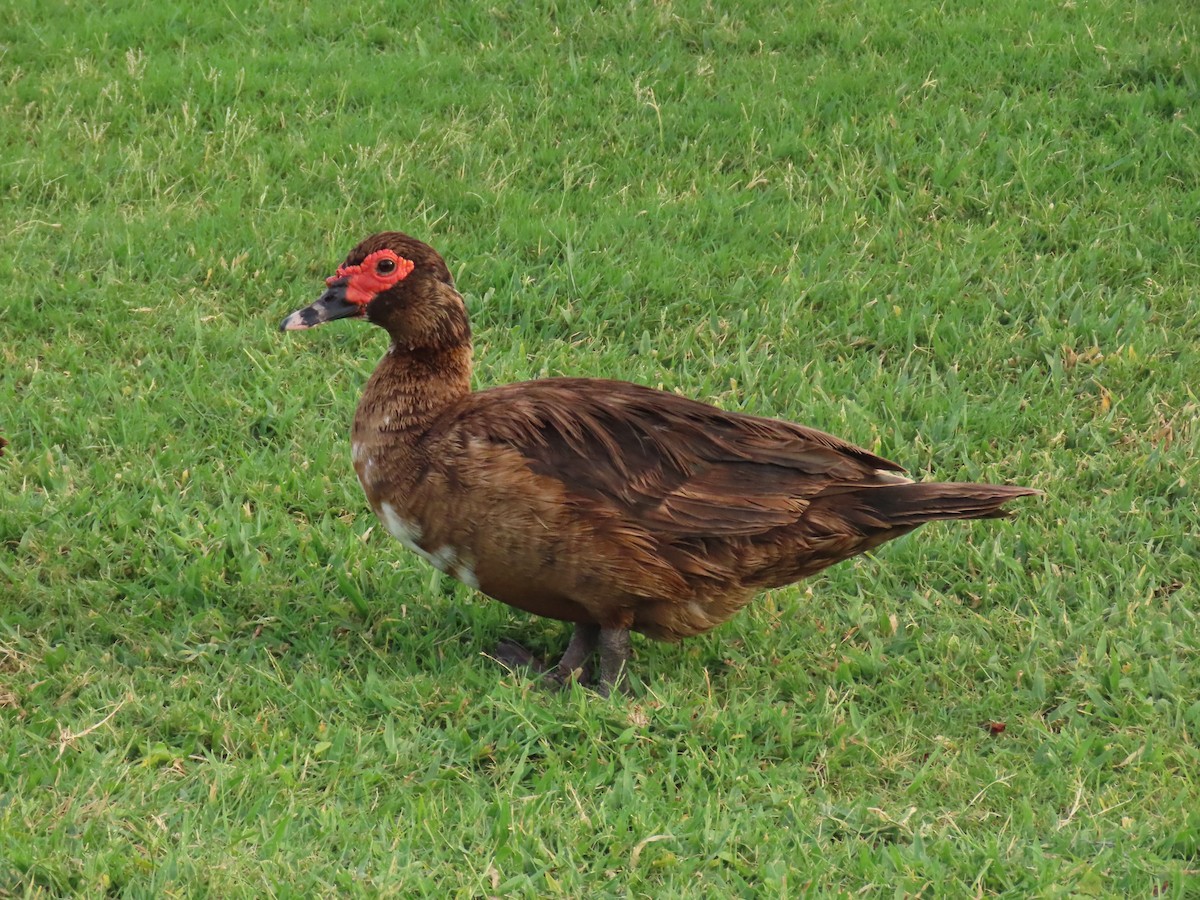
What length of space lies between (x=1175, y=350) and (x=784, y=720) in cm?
307

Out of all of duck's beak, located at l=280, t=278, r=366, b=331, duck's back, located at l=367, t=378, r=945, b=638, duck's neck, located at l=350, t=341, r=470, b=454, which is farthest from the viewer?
duck's beak, located at l=280, t=278, r=366, b=331

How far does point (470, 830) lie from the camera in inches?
166

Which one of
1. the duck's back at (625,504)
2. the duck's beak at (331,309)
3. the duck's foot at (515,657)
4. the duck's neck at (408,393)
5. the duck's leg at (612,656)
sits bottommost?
the duck's foot at (515,657)

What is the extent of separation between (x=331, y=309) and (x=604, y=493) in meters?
1.13

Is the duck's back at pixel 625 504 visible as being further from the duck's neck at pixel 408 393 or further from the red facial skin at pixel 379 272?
the red facial skin at pixel 379 272

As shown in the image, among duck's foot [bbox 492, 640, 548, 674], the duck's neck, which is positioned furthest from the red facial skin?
duck's foot [bbox 492, 640, 548, 674]

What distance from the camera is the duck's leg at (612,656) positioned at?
16.2 feet

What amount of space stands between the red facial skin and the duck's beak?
0.16ft

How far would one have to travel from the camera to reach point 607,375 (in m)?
6.64

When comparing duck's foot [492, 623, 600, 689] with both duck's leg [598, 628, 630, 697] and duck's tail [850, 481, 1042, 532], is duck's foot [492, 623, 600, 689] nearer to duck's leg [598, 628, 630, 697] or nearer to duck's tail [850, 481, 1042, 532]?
duck's leg [598, 628, 630, 697]

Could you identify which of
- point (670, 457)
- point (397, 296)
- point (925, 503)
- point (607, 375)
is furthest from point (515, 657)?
point (607, 375)

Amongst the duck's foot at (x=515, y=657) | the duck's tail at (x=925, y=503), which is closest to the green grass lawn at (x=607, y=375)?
the duck's foot at (x=515, y=657)

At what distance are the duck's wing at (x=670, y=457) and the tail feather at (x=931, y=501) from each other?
0.25 feet

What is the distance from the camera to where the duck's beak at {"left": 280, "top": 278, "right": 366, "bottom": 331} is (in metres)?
5.16
